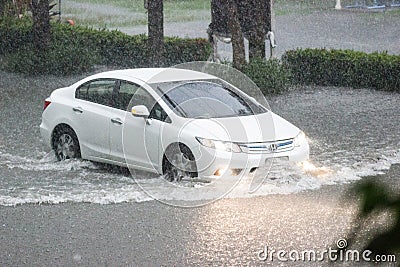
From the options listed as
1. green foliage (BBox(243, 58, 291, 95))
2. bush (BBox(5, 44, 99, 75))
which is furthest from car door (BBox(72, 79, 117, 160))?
bush (BBox(5, 44, 99, 75))

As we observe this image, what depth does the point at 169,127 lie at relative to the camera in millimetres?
10328

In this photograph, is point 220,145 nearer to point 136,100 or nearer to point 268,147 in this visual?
point 268,147

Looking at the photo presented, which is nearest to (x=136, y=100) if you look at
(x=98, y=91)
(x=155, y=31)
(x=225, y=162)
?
(x=98, y=91)

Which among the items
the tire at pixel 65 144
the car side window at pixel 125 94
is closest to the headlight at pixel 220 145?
the car side window at pixel 125 94

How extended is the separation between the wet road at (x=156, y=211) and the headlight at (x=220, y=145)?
46cm

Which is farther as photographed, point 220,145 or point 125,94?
point 125,94

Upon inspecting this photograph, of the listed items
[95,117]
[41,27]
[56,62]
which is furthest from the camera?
[41,27]

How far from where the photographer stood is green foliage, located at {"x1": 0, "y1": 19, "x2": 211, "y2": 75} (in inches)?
842

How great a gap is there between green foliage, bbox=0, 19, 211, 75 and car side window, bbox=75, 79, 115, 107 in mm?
8785

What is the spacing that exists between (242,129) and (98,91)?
88.5 inches

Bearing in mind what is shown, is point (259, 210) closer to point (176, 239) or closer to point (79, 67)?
point (176, 239)

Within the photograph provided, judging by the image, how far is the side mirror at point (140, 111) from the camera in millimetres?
10438

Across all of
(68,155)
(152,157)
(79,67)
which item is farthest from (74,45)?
(152,157)

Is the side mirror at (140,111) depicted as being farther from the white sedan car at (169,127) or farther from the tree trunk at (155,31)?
the tree trunk at (155,31)
